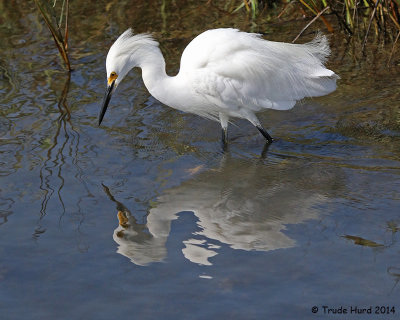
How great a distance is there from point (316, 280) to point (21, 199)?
7.27 ft

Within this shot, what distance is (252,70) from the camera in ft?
18.2

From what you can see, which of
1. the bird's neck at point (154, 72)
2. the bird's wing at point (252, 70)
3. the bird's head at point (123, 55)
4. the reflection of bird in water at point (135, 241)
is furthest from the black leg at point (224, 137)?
the reflection of bird in water at point (135, 241)

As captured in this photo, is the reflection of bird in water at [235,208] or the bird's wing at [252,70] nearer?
the reflection of bird in water at [235,208]

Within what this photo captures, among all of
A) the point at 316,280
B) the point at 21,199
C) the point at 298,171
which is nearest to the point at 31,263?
the point at 21,199

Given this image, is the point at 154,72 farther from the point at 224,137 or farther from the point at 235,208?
the point at 235,208

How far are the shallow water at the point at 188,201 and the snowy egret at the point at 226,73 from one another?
0.33 meters

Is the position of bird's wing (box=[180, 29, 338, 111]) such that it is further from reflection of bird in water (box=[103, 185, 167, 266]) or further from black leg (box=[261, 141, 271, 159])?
reflection of bird in water (box=[103, 185, 167, 266])

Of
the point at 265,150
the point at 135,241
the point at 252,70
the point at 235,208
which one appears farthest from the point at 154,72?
the point at 135,241

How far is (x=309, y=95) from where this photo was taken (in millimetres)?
5816

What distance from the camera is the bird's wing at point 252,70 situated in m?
5.40

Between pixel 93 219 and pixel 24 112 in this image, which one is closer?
pixel 93 219

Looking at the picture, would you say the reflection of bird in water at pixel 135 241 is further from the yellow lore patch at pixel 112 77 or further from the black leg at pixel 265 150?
the black leg at pixel 265 150

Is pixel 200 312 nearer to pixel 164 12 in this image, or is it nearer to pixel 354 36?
pixel 354 36

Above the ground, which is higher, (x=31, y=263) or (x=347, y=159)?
(x=347, y=159)
